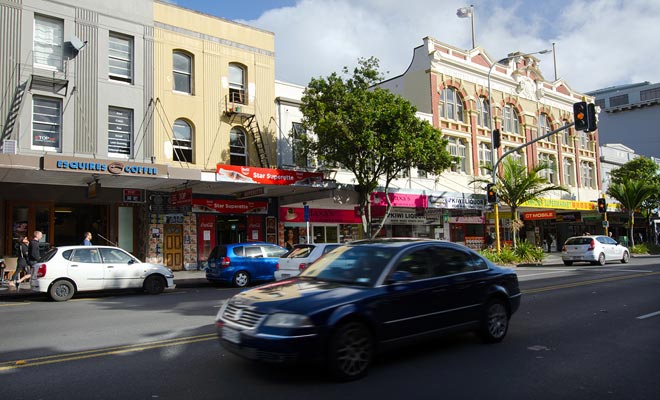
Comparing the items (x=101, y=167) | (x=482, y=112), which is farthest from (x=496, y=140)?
(x=101, y=167)

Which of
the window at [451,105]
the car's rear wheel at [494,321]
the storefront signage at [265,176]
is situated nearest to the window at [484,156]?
the window at [451,105]

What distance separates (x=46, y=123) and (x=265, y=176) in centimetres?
786

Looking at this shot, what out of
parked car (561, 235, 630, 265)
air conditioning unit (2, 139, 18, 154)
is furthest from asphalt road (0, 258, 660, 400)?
parked car (561, 235, 630, 265)

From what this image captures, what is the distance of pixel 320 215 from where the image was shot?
25125 millimetres

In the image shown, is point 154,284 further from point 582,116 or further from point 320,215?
point 582,116

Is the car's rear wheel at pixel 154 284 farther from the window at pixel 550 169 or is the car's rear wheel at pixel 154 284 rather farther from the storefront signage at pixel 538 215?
the window at pixel 550 169

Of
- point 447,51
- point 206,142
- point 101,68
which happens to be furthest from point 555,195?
point 101,68

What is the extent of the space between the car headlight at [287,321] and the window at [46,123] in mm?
16101

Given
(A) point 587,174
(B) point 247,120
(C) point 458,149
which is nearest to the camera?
(B) point 247,120

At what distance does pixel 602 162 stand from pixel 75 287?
44756mm

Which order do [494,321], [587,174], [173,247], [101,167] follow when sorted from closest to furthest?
[494,321], [101,167], [173,247], [587,174]

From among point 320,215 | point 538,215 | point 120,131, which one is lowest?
point 538,215

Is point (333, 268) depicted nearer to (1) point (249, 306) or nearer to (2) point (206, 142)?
(1) point (249, 306)

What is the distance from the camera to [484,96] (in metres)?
34.2
